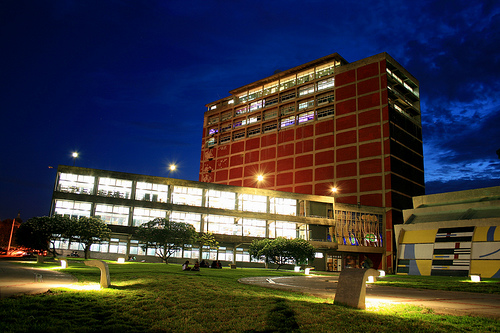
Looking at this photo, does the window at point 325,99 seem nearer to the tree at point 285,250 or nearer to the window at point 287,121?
the window at point 287,121

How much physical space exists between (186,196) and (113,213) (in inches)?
476

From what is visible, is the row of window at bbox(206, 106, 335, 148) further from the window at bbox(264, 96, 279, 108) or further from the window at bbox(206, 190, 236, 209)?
the window at bbox(206, 190, 236, 209)

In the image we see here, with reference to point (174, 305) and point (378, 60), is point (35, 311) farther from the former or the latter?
point (378, 60)

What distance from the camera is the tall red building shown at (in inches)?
2982

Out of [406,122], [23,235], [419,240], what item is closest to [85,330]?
[23,235]

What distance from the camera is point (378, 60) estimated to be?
79.5 meters

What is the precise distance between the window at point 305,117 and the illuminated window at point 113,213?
49088 mm

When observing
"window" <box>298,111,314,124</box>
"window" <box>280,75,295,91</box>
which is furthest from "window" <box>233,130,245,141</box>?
"window" <box>298,111,314,124</box>

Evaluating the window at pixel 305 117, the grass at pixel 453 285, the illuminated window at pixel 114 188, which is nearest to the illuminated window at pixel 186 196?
the illuminated window at pixel 114 188

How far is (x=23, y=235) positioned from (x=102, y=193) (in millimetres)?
17085

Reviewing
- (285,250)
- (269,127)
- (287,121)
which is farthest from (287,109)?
(285,250)

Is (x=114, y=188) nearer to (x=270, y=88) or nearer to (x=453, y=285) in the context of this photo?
(x=453, y=285)

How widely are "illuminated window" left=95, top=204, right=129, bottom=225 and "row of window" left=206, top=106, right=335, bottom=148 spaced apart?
1926 inches

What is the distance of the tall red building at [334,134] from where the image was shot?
75.8m
